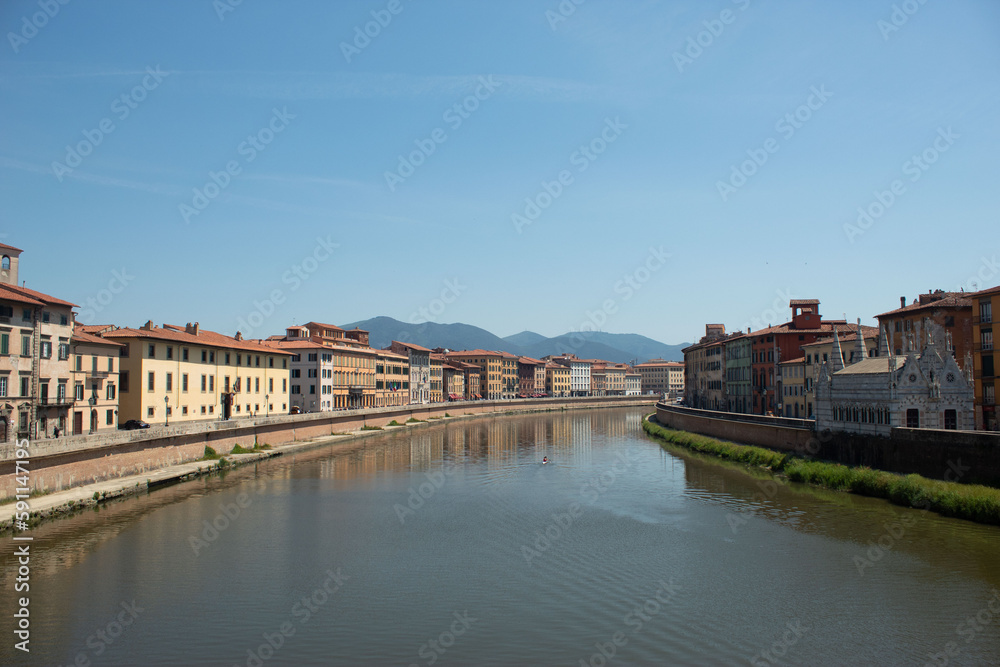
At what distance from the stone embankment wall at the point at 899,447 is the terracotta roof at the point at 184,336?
1758 inches

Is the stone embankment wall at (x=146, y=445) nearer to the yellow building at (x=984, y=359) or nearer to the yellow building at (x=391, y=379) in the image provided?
the yellow building at (x=391, y=379)

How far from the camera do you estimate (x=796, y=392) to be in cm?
6544

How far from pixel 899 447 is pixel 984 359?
46.0 feet

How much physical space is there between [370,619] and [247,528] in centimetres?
1285

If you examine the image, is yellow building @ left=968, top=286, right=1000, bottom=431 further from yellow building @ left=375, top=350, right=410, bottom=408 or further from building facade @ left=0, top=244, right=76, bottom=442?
yellow building @ left=375, top=350, right=410, bottom=408

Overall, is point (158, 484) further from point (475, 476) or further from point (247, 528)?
point (475, 476)

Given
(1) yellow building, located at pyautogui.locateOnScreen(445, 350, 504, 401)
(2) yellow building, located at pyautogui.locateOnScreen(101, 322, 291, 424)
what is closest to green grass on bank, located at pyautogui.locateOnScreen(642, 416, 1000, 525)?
(2) yellow building, located at pyautogui.locateOnScreen(101, 322, 291, 424)

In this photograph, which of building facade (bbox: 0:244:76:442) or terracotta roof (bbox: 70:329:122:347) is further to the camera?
terracotta roof (bbox: 70:329:122:347)

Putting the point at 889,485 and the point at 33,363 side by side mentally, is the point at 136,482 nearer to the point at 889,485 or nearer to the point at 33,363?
the point at 33,363

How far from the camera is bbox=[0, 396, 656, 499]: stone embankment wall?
104 feet

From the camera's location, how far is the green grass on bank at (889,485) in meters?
29.3

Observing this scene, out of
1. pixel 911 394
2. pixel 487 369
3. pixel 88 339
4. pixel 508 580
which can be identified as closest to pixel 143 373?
pixel 88 339

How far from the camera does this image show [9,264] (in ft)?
155

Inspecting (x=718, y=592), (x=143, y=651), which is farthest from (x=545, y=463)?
(x=143, y=651)
